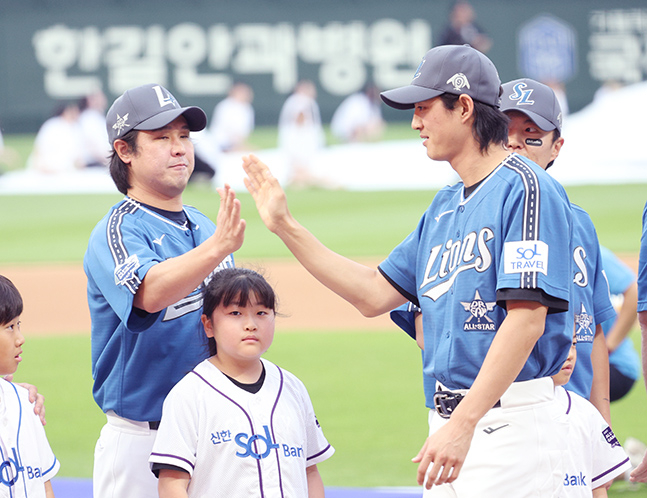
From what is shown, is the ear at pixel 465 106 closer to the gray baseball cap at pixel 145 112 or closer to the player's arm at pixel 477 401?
the player's arm at pixel 477 401

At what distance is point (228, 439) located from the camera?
2932 mm

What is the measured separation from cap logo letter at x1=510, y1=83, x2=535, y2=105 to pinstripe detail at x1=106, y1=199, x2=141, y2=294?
1669 mm

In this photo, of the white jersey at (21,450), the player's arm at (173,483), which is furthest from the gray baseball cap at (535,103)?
the white jersey at (21,450)

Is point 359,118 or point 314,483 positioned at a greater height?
point 314,483

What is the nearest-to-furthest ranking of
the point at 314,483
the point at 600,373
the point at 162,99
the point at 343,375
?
1. the point at 314,483
2. the point at 162,99
3. the point at 600,373
4. the point at 343,375

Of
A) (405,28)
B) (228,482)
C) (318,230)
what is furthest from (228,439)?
(405,28)

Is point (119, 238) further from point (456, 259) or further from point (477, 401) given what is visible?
point (477, 401)

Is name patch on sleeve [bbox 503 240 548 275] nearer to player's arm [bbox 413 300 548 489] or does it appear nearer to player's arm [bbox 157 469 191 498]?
player's arm [bbox 413 300 548 489]

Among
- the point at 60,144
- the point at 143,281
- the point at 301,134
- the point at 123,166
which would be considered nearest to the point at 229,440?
the point at 143,281

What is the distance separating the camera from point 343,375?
27.2 feet

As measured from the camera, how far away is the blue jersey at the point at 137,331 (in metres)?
3.11

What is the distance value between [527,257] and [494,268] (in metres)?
0.14

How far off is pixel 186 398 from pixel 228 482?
0.32 meters

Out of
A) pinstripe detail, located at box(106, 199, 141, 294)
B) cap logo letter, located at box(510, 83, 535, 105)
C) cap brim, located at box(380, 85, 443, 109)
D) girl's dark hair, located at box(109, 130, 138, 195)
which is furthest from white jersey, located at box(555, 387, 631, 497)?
girl's dark hair, located at box(109, 130, 138, 195)
